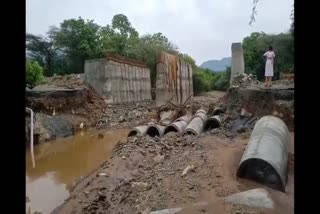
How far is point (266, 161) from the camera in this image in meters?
5.26

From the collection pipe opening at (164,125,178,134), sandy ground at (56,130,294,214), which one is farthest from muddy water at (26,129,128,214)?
pipe opening at (164,125,178,134)

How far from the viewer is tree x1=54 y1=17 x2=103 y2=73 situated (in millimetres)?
26734

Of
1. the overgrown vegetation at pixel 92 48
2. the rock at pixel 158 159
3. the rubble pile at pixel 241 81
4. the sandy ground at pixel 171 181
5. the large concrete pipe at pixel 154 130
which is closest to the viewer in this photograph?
the sandy ground at pixel 171 181

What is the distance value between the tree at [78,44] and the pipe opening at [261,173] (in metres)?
22.8

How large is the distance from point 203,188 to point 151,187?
1072mm

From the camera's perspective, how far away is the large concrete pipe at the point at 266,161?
5.25 m

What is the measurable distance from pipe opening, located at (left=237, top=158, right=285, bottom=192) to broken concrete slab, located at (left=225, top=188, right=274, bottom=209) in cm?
44

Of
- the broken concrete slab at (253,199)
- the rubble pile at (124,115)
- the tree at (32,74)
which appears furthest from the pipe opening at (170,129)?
the tree at (32,74)

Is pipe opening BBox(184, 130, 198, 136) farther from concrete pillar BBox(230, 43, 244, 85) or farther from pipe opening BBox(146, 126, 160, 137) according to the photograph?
concrete pillar BBox(230, 43, 244, 85)

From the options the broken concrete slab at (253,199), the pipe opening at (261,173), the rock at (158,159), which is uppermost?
the pipe opening at (261,173)

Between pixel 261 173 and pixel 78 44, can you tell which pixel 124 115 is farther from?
pixel 261 173

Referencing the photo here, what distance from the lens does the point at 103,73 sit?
61.0 feet

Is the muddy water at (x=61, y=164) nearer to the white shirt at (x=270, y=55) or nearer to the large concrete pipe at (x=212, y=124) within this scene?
the large concrete pipe at (x=212, y=124)
